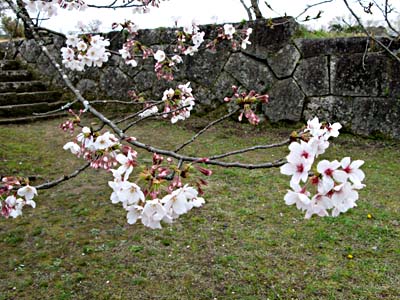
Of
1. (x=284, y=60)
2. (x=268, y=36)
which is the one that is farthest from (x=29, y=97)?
(x=284, y=60)

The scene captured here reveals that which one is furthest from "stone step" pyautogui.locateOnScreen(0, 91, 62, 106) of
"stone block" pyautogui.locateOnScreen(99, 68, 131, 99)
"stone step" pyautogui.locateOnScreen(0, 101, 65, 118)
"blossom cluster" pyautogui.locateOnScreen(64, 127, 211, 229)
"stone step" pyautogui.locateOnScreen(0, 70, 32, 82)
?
"blossom cluster" pyautogui.locateOnScreen(64, 127, 211, 229)

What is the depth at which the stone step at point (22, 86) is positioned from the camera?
5445mm

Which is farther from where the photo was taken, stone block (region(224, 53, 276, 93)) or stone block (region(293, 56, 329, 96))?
stone block (region(224, 53, 276, 93))

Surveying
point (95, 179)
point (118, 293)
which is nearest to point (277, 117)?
point (95, 179)

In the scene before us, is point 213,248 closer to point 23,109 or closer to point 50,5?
point 50,5

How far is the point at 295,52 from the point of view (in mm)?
4160

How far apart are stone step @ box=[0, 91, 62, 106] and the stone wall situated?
3.29 ft

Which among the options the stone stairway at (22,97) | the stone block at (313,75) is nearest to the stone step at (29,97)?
the stone stairway at (22,97)

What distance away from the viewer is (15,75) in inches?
231

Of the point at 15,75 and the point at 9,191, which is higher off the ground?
the point at 9,191

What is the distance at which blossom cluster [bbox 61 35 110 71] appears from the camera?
176 cm

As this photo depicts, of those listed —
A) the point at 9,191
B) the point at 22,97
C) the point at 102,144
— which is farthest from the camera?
the point at 22,97

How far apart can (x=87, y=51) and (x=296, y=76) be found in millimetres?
2805

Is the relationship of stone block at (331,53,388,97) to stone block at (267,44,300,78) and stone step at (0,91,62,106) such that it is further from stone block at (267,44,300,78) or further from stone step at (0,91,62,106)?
stone step at (0,91,62,106)
